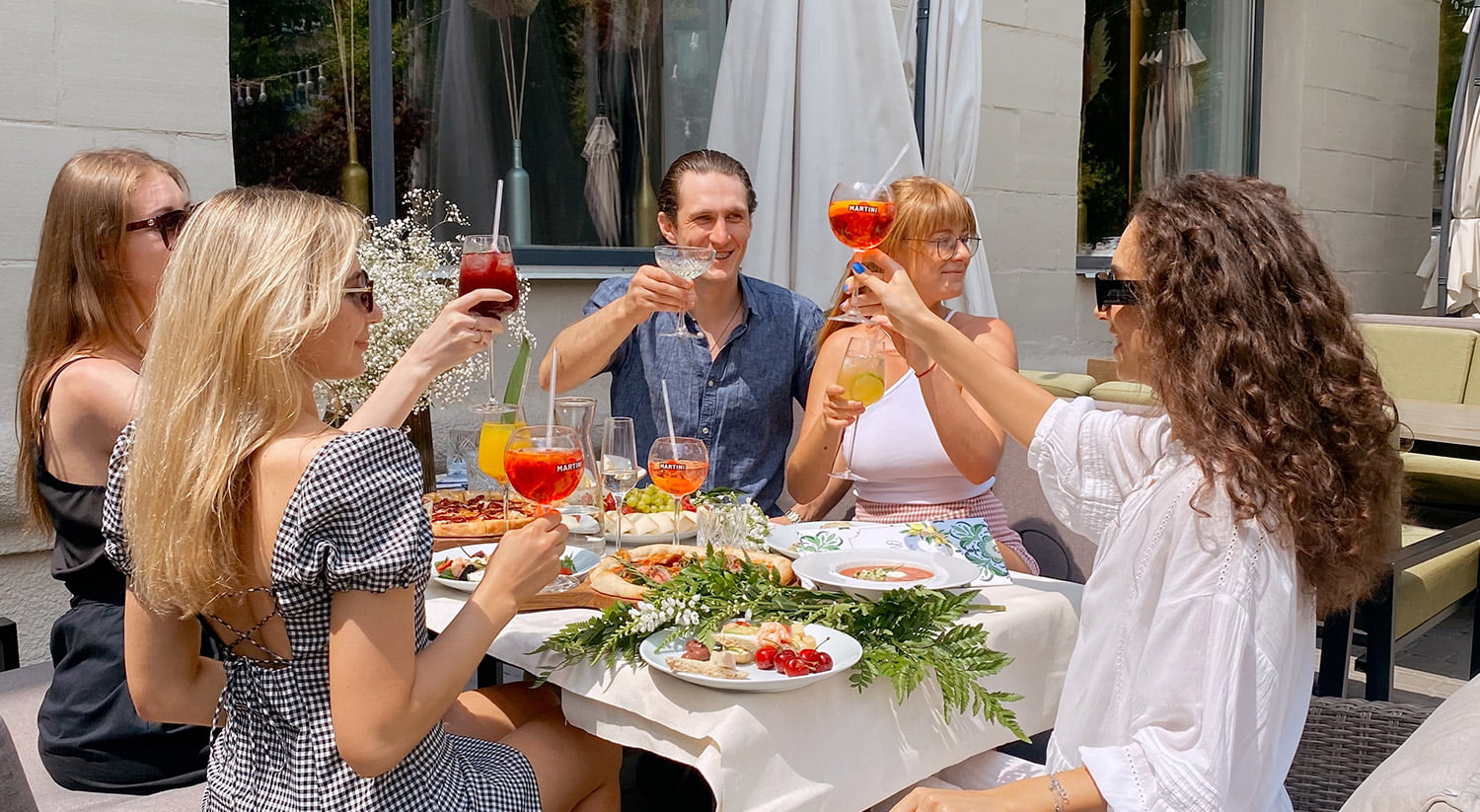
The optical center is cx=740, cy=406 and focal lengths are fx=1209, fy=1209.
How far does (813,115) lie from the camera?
14.3 feet

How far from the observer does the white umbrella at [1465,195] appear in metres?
7.57

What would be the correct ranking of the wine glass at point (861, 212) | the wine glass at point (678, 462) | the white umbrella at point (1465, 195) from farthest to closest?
the white umbrella at point (1465, 195)
the wine glass at point (861, 212)
the wine glass at point (678, 462)

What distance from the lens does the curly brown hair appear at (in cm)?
157

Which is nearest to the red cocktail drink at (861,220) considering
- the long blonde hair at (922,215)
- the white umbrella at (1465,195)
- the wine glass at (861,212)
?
the wine glass at (861,212)

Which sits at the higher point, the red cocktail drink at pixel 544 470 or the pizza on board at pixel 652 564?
the red cocktail drink at pixel 544 470

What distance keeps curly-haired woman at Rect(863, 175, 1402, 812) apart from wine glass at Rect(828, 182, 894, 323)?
907 millimetres

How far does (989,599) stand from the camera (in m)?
2.08

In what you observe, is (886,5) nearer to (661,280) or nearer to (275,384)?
(661,280)

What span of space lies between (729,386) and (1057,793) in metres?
1.88

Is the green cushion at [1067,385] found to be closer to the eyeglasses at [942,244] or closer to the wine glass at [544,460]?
the eyeglasses at [942,244]

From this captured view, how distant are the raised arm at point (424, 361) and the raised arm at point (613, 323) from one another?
509mm

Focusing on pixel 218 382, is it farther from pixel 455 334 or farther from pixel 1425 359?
pixel 1425 359

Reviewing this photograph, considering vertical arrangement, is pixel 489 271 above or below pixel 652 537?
above

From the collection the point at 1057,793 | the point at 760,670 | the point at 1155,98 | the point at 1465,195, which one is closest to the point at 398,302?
the point at 760,670
